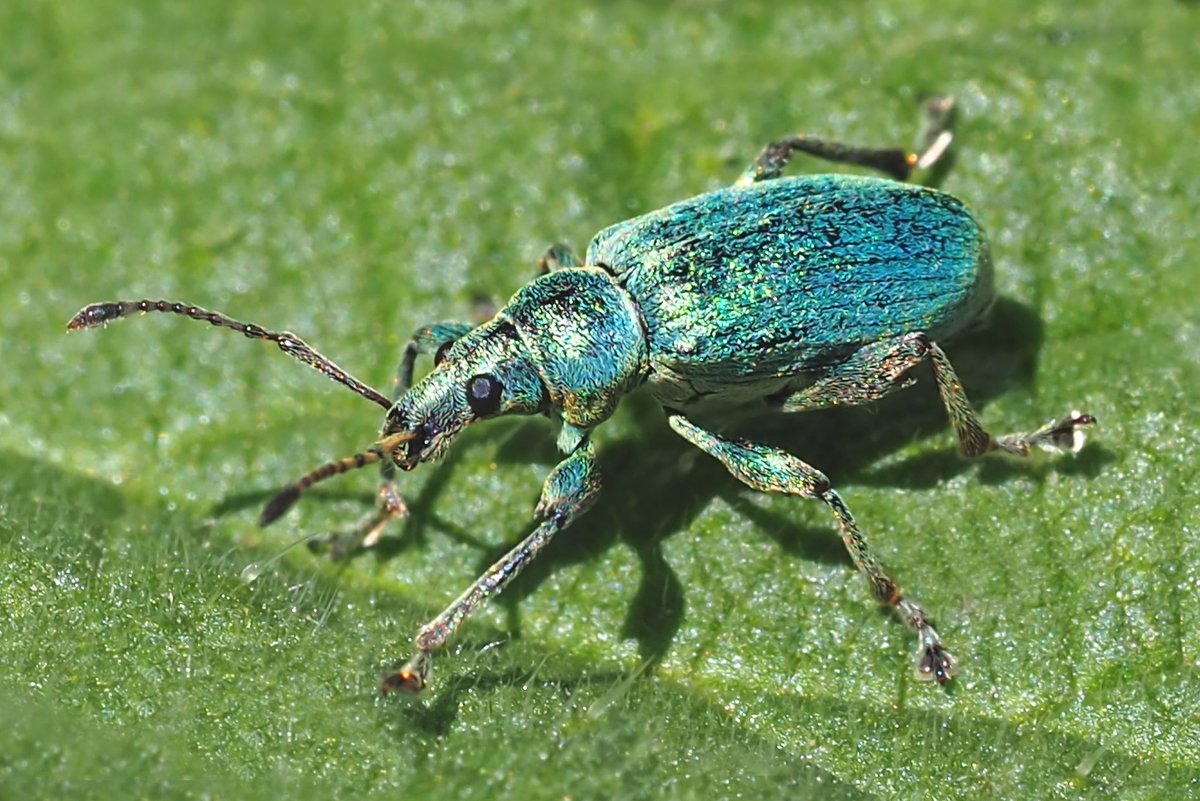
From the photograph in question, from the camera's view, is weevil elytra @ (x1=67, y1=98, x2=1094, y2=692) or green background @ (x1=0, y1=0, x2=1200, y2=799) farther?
weevil elytra @ (x1=67, y1=98, x2=1094, y2=692)

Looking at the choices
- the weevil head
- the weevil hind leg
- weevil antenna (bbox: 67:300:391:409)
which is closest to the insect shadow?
the weevil head

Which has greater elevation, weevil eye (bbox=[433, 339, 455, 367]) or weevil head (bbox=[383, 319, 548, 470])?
weevil eye (bbox=[433, 339, 455, 367])

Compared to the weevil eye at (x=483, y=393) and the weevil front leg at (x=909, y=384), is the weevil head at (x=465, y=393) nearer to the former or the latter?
the weevil eye at (x=483, y=393)

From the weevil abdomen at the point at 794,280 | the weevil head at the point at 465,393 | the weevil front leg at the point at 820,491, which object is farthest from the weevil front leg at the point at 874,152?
the weevil head at the point at 465,393

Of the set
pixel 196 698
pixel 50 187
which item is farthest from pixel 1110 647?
pixel 50 187

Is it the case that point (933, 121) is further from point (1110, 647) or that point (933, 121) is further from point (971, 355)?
point (1110, 647)

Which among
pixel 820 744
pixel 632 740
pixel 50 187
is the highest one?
pixel 50 187

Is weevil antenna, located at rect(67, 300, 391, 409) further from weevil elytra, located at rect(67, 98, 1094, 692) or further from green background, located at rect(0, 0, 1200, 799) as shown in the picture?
green background, located at rect(0, 0, 1200, 799)

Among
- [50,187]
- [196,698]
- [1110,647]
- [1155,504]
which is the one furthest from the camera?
[50,187]
